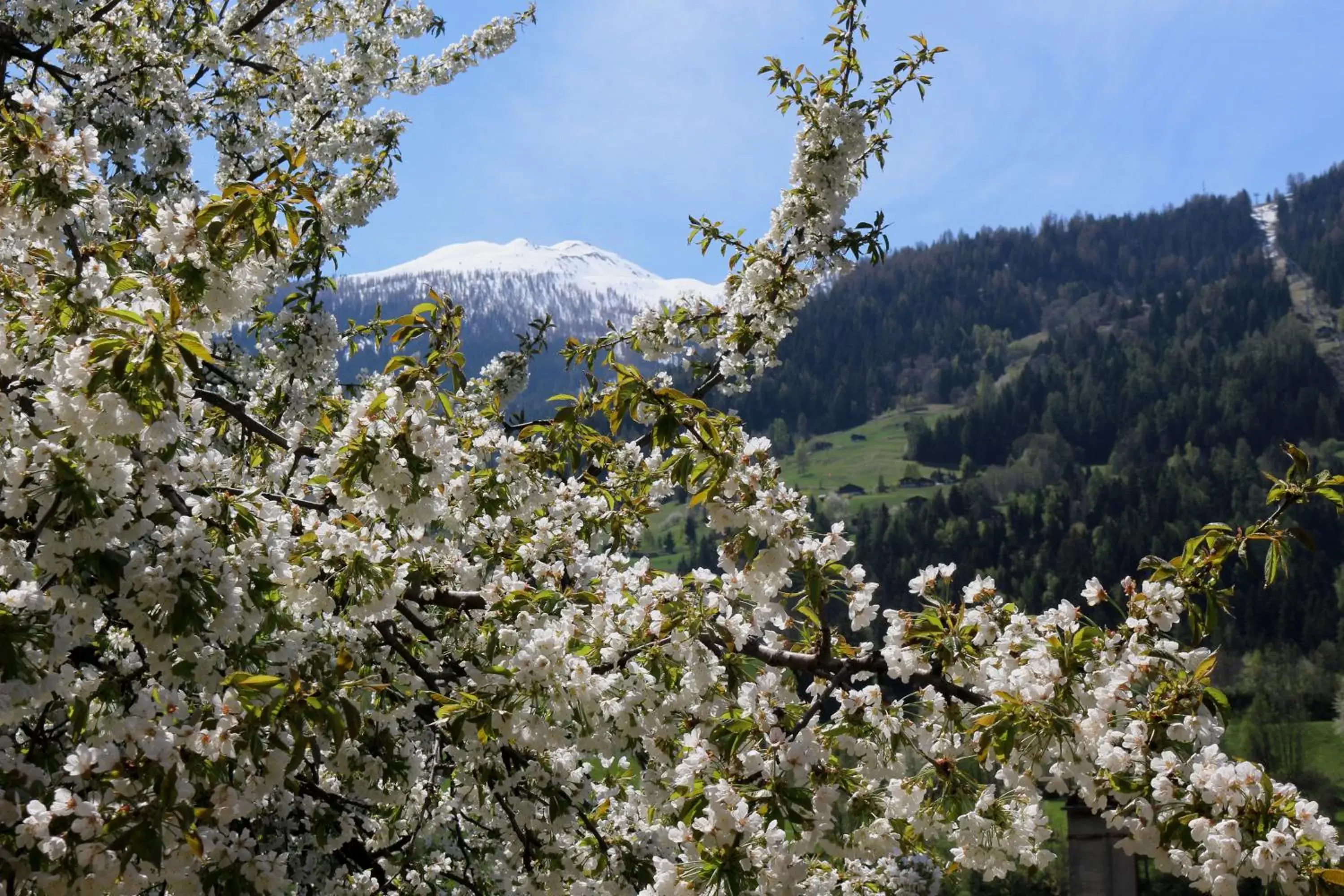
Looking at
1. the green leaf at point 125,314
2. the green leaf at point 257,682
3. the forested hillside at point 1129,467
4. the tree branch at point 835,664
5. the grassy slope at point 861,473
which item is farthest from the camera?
the grassy slope at point 861,473

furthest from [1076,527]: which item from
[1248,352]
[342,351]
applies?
[342,351]

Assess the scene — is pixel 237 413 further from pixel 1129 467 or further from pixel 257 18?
pixel 1129 467

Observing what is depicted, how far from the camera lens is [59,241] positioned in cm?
416

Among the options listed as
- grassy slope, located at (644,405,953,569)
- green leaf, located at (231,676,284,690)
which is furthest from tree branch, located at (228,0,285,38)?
grassy slope, located at (644,405,953,569)

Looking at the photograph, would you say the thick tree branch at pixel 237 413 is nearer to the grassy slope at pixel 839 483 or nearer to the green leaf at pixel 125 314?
the green leaf at pixel 125 314

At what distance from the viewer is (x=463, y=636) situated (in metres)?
5.80

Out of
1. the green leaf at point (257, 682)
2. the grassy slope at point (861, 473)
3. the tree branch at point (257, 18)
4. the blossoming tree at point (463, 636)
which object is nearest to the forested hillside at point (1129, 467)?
the grassy slope at point (861, 473)

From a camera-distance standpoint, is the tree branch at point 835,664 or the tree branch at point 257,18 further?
the tree branch at point 257,18

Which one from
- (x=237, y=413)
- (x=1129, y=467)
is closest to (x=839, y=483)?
(x=1129, y=467)

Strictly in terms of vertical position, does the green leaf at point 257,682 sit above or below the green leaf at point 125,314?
below

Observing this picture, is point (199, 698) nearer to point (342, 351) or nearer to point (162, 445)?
point (162, 445)

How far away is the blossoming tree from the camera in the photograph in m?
3.35

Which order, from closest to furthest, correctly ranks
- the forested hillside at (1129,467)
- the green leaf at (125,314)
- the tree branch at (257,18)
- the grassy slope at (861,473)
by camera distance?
the green leaf at (125,314)
the tree branch at (257,18)
the forested hillside at (1129,467)
the grassy slope at (861,473)

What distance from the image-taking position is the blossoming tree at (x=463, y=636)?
11.0ft
